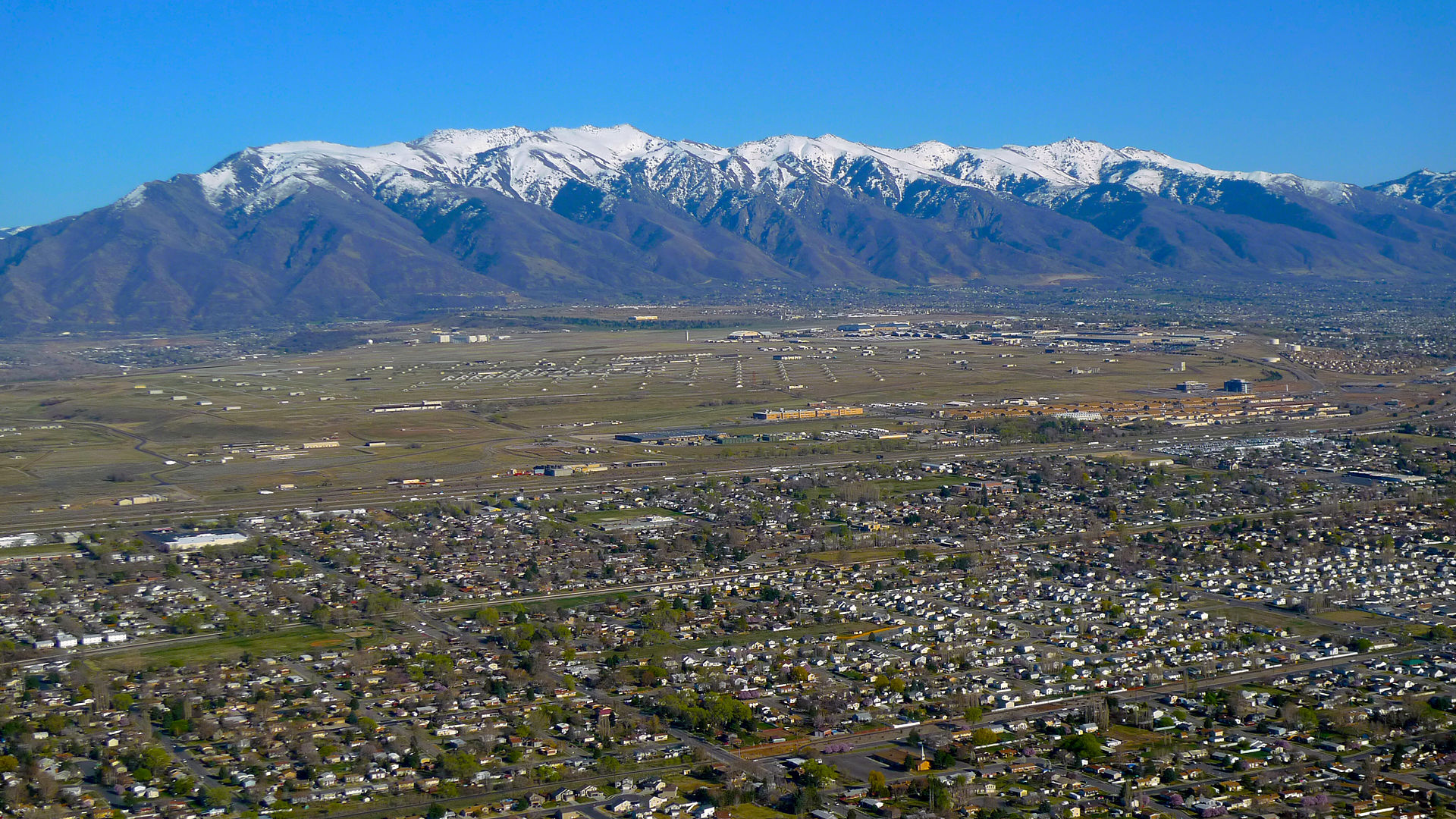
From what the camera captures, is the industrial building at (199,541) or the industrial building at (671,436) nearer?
the industrial building at (199,541)

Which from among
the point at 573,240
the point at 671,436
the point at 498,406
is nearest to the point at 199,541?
the point at 671,436

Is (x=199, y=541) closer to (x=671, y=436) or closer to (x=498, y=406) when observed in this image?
(x=671, y=436)

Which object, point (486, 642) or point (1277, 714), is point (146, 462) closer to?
point (486, 642)

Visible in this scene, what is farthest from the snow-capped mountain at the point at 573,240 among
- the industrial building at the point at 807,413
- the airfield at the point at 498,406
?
the industrial building at the point at 807,413

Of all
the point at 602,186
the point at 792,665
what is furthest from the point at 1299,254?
the point at 792,665

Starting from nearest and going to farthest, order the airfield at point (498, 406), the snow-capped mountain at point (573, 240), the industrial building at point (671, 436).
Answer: the airfield at point (498, 406), the industrial building at point (671, 436), the snow-capped mountain at point (573, 240)

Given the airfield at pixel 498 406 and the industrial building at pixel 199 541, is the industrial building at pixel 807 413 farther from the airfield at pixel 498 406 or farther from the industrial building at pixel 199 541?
the industrial building at pixel 199 541

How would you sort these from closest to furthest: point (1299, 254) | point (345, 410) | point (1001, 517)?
point (1001, 517) → point (345, 410) → point (1299, 254)
